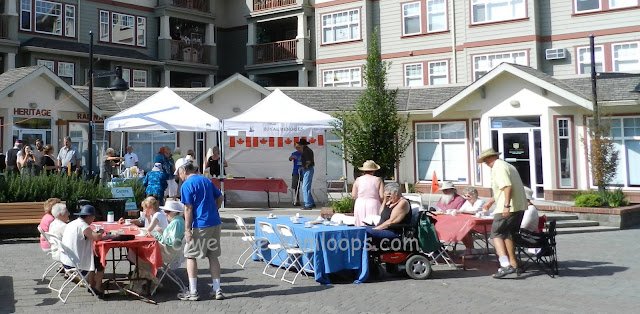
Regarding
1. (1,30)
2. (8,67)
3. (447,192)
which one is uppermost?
(1,30)

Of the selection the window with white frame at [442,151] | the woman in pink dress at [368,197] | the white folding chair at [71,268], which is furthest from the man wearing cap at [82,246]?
the window with white frame at [442,151]

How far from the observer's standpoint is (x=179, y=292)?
8125 mm

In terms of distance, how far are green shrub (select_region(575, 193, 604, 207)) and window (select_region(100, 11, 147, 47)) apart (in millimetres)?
23349

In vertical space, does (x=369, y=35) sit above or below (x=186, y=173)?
above

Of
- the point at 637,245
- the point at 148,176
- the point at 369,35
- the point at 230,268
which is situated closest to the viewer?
the point at 230,268

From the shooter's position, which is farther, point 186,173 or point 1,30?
point 1,30

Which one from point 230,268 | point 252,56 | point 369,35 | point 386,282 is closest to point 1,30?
point 252,56

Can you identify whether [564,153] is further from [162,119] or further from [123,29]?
[123,29]

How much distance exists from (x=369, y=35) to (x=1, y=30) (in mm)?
16138

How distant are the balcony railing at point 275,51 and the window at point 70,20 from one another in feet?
29.6

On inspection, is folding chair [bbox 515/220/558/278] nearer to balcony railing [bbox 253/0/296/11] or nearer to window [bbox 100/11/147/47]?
balcony railing [bbox 253/0/296/11]

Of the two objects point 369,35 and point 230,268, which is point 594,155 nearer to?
point 230,268

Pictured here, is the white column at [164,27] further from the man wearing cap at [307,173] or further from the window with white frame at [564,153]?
the window with white frame at [564,153]

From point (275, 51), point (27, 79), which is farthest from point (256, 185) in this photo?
point (275, 51)
